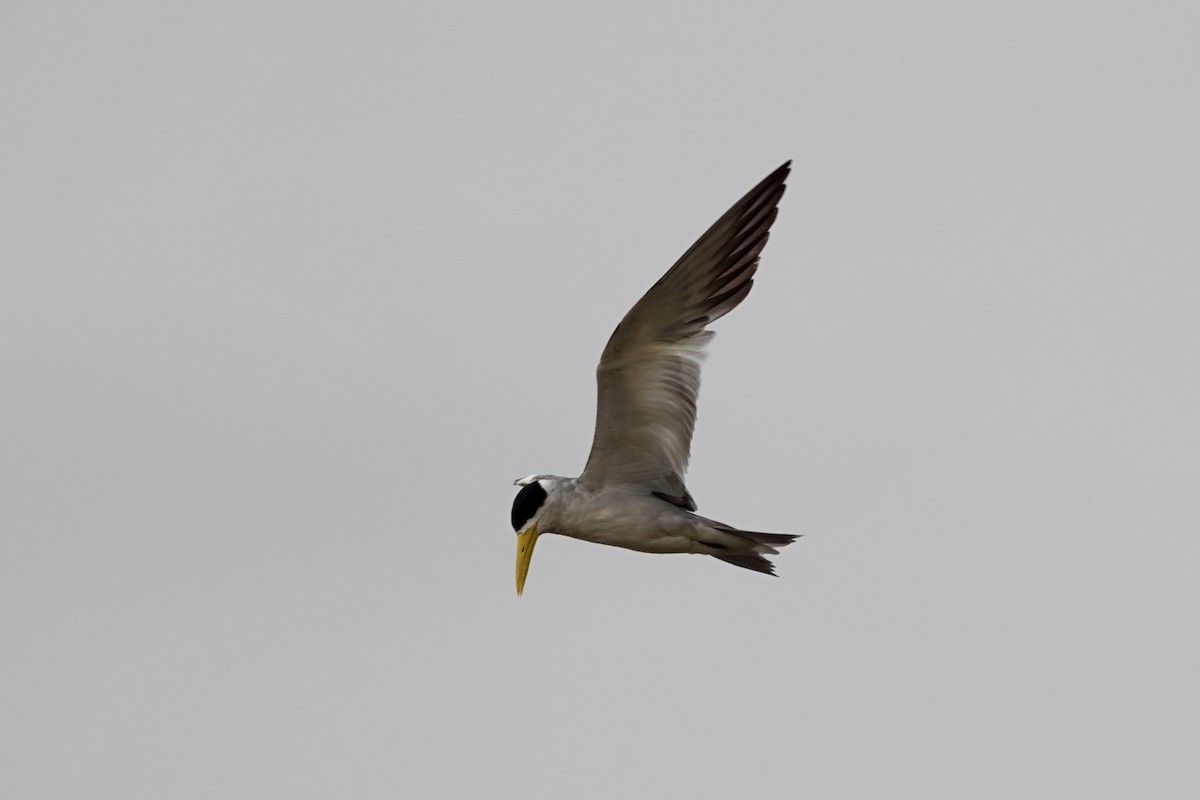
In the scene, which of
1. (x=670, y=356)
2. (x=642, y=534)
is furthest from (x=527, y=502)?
(x=670, y=356)

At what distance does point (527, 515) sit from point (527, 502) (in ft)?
0.41

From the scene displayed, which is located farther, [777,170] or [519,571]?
[519,571]

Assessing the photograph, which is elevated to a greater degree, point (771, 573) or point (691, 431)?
point (691, 431)

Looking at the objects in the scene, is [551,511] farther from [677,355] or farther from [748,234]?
[748,234]

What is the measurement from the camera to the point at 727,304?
16.2m

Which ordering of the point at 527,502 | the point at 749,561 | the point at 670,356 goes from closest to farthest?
the point at 527,502, the point at 670,356, the point at 749,561

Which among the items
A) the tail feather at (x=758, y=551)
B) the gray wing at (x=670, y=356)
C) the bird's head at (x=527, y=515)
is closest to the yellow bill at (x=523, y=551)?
the bird's head at (x=527, y=515)

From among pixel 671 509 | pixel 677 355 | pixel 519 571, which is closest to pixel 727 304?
pixel 677 355

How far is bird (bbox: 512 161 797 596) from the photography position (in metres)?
16.1

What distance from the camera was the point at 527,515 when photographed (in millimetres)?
16438

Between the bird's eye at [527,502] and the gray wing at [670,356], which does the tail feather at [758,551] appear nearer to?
the gray wing at [670,356]

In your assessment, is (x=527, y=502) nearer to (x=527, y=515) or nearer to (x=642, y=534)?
(x=527, y=515)

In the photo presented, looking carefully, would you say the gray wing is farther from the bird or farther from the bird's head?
the bird's head

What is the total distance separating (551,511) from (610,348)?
142 cm
